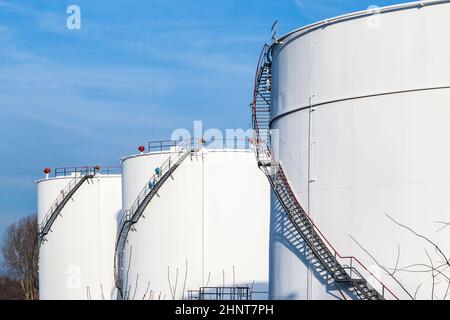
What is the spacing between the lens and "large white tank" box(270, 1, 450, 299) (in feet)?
56.0

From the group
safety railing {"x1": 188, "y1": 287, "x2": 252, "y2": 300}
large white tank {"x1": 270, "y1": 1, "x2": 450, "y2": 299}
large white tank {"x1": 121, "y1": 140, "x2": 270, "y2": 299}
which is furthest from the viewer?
large white tank {"x1": 121, "y1": 140, "x2": 270, "y2": 299}

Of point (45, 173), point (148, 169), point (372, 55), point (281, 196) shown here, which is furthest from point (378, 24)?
point (45, 173)

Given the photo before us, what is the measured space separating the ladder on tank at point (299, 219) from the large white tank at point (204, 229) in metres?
10.1

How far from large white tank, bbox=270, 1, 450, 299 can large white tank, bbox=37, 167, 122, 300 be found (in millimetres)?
21569

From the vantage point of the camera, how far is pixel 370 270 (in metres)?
17.9

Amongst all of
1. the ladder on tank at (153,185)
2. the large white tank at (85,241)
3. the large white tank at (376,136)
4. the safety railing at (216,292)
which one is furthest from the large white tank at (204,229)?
the large white tank at (376,136)

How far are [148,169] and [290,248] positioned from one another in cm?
1433

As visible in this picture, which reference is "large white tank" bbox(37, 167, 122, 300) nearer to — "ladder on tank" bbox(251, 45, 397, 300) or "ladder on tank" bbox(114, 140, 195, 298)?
"ladder on tank" bbox(114, 140, 195, 298)

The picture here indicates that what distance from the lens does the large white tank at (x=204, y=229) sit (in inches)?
1260

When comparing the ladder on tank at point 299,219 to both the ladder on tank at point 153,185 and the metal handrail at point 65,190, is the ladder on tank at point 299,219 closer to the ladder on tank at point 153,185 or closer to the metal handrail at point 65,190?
the ladder on tank at point 153,185

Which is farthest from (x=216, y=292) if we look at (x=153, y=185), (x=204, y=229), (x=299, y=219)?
(x=299, y=219)

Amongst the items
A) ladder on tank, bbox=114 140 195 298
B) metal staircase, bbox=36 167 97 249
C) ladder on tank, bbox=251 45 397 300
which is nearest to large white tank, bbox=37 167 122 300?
metal staircase, bbox=36 167 97 249

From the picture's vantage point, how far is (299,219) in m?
19.6
